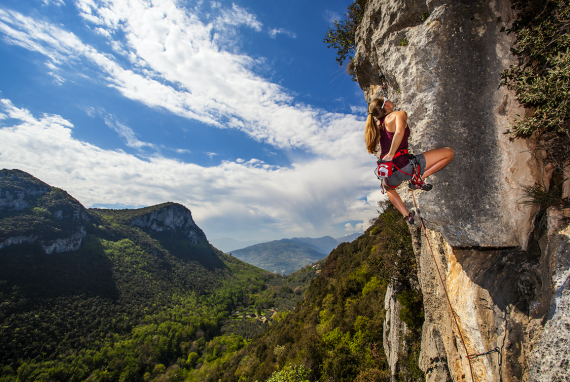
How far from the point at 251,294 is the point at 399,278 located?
467 ft

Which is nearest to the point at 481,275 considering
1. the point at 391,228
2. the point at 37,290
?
the point at 391,228

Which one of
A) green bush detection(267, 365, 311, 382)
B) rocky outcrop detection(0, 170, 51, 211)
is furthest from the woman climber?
rocky outcrop detection(0, 170, 51, 211)

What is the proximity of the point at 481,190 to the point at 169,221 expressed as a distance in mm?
208644

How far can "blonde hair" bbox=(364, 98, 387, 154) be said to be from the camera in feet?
14.4

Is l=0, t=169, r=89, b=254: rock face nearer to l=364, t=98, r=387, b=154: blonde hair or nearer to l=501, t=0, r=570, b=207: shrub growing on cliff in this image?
l=364, t=98, r=387, b=154: blonde hair

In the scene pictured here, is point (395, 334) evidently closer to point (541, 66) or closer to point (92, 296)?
point (541, 66)

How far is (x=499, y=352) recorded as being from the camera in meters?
3.94

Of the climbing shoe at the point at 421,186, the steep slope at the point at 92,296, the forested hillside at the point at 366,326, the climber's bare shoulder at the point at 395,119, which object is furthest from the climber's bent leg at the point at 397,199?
the steep slope at the point at 92,296

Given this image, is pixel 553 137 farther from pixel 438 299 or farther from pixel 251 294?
pixel 251 294

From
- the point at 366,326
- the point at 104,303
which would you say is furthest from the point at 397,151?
the point at 104,303

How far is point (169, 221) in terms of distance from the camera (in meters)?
183

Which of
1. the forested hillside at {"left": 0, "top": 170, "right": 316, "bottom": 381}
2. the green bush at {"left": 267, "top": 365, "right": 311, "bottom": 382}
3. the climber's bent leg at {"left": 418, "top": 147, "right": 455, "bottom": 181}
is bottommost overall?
the forested hillside at {"left": 0, "top": 170, "right": 316, "bottom": 381}

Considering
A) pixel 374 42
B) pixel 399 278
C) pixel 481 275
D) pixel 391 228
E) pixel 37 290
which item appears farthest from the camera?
pixel 37 290

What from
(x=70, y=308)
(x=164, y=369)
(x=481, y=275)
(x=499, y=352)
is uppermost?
(x=481, y=275)
